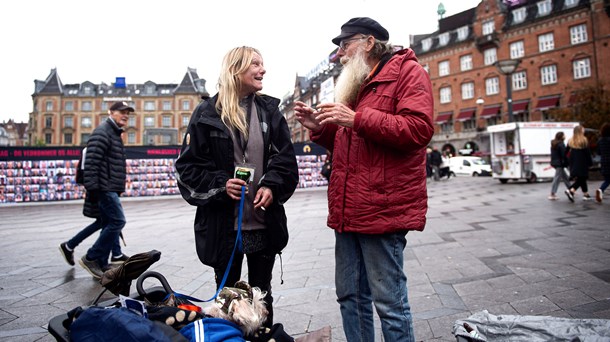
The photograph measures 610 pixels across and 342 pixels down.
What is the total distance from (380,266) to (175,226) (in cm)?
713

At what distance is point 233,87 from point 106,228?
10.4 ft

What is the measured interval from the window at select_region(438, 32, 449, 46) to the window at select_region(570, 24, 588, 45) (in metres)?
13.3

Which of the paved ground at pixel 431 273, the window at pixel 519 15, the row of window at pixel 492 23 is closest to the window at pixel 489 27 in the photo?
the row of window at pixel 492 23

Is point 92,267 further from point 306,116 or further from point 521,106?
point 521,106

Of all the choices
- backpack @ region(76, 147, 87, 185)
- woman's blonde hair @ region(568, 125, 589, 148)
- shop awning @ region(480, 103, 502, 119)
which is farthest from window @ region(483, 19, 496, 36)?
backpack @ region(76, 147, 87, 185)

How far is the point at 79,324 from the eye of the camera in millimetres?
1384

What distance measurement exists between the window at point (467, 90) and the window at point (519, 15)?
25.0 ft

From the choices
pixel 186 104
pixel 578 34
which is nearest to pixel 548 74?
pixel 578 34

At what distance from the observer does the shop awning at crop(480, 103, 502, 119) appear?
130 ft

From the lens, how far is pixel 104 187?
4.34 m

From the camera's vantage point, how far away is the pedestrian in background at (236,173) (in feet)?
6.79

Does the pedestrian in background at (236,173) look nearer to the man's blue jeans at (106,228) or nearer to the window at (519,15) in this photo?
the man's blue jeans at (106,228)

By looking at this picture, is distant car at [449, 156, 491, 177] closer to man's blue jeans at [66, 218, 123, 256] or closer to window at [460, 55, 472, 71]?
window at [460, 55, 472, 71]

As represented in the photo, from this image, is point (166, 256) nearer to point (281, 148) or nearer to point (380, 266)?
point (281, 148)
